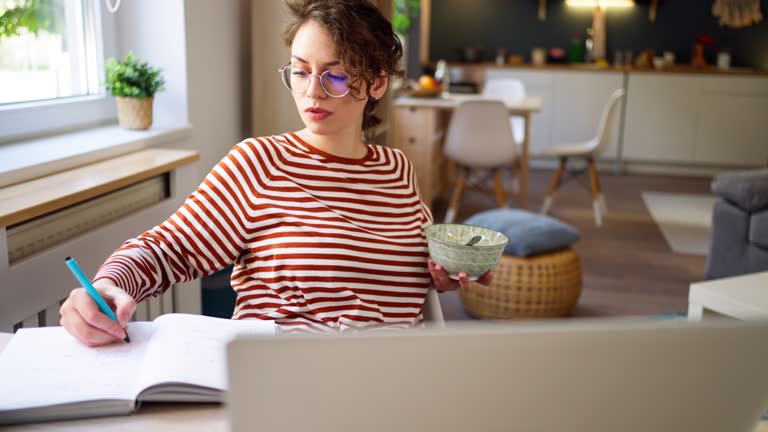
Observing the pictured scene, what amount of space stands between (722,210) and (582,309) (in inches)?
34.6

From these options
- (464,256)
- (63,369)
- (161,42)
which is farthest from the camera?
(161,42)

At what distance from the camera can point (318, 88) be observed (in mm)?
1228

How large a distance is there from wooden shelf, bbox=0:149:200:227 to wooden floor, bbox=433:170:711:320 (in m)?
1.63

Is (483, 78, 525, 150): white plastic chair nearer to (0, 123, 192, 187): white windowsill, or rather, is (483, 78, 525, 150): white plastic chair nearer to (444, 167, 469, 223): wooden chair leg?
(444, 167, 469, 223): wooden chair leg

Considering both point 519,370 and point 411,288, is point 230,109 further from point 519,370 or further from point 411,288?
point 519,370

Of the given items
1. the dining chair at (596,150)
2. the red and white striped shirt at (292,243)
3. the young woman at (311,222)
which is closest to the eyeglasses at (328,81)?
the young woman at (311,222)

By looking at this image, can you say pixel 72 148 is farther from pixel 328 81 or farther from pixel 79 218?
pixel 328 81

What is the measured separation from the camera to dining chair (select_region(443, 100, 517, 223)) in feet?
15.0

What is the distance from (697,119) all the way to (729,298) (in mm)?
5147

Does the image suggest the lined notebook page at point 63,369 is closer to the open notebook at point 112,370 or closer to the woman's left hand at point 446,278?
the open notebook at point 112,370

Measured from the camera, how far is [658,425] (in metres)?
0.60

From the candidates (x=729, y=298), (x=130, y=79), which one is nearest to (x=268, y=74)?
(x=130, y=79)

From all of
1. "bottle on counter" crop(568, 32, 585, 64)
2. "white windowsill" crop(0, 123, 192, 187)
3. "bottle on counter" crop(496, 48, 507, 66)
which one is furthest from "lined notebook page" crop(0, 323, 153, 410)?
A: "bottle on counter" crop(568, 32, 585, 64)

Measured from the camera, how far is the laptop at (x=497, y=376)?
54 cm
